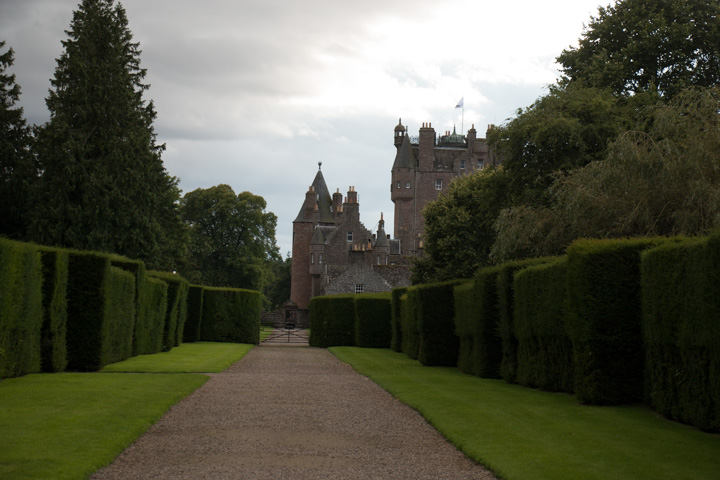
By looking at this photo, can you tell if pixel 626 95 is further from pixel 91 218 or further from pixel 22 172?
pixel 22 172

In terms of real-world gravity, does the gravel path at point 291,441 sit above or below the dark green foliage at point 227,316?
below

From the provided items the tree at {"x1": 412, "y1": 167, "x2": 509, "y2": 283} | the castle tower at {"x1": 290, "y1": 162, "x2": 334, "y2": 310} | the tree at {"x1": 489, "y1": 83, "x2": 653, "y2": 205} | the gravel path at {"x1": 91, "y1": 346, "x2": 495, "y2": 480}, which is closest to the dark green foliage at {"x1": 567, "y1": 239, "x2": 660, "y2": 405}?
the gravel path at {"x1": 91, "y1": 346, "x2": 495, "y2": 480}

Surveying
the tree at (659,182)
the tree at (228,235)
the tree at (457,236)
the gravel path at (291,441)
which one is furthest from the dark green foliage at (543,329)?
the tree at (228,235)

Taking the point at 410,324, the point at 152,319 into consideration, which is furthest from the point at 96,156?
the point at 410,324

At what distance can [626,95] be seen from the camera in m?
32.8

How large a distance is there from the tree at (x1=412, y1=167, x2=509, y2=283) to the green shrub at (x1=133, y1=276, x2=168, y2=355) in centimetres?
1959

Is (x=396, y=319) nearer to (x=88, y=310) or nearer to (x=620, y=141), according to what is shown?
(x=620, y=141)

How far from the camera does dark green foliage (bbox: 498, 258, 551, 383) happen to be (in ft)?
61.0

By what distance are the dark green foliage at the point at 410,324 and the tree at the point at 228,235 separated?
44.7m

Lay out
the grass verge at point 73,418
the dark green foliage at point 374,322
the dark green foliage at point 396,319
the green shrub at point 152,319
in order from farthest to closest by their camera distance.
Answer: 1. the dark green foliage at point 374,322
2. the dark green foliage at point 396,319
3. the green shrub at point 152,319
4. the grass verge at point 73,418

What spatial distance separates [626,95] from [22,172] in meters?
30.0

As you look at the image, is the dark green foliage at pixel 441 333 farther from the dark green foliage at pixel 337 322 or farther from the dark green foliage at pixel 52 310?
the dark green foliage at pixel 337 322

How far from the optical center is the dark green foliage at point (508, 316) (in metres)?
18.6

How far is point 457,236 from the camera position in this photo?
44.4 metres
